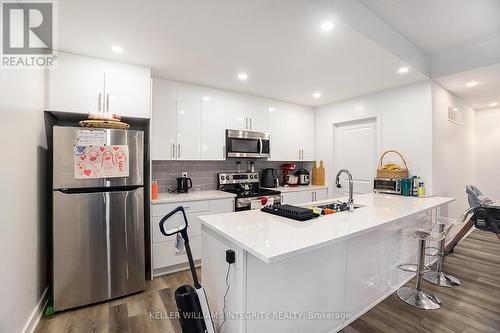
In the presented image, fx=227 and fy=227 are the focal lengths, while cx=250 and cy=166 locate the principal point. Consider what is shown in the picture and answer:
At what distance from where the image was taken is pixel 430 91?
292cm

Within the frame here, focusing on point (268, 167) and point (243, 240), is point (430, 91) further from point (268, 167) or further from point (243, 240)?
point (243, 240)

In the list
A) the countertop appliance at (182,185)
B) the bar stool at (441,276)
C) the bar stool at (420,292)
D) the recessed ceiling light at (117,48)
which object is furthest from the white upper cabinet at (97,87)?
the bar stool at (441,276)

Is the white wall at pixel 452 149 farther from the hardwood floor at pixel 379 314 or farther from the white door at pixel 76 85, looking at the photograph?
the white door at pixel 76 85

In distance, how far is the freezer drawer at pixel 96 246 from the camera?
77.0 inches

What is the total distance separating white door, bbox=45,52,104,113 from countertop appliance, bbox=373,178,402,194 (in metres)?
3.55

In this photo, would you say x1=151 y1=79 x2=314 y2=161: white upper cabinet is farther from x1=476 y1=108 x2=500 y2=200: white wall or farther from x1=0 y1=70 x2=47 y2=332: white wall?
x1=476 y1=108 x2=500 y2=200: white wall

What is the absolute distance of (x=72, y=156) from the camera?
77.7 inches

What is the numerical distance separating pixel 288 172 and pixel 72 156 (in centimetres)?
326

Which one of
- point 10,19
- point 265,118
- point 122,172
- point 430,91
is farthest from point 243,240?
point 430,91

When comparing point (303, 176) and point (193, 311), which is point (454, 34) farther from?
point (193, 311)

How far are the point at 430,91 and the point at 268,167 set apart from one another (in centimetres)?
259

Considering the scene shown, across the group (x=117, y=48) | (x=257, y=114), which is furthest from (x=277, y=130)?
(x=117, y=48)

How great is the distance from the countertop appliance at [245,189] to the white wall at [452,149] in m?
2.21

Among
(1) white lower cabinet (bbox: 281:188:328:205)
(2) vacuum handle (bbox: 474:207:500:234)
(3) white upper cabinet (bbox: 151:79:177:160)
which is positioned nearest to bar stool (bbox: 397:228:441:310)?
(2) vacuum handle (bbox: 474:207:500:234)
